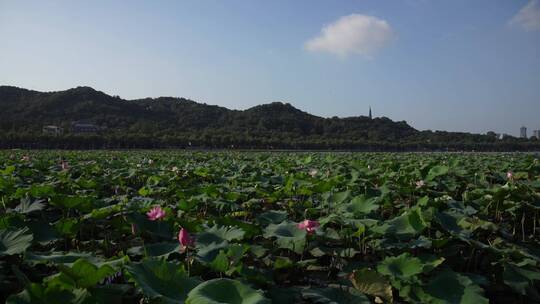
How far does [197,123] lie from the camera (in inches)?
3147

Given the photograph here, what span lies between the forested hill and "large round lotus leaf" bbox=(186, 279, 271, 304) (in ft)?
150

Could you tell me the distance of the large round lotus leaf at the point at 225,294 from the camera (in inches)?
60.3

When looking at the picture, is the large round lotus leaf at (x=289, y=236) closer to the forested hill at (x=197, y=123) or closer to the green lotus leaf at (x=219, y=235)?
the green lotus leaf at (x=219, y=235)

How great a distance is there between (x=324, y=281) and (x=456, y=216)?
103 centimetres

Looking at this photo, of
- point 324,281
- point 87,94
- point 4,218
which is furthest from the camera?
point 87,94

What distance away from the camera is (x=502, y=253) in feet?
8.14

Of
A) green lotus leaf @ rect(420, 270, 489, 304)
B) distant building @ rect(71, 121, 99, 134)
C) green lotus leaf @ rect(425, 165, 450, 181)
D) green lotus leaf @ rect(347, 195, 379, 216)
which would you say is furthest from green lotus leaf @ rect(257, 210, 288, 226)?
distant building @ rect(71, 121, 99, 134)

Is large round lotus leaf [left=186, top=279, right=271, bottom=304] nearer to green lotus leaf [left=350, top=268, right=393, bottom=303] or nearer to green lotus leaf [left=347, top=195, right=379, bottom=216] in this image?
green lotus leaf [left=350, top=268, right=393, bottom=303]

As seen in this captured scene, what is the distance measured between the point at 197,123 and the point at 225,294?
79651 mm

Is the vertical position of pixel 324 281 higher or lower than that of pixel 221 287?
lower

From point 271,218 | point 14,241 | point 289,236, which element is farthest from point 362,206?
point 14,241

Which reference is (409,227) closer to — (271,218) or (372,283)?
(372,283)

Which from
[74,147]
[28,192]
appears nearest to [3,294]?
[28,192]

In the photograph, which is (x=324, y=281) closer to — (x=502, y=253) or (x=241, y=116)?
(x=502, y=253)
